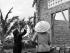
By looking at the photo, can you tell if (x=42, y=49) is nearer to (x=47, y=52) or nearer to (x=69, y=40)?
(x=47, y=52)

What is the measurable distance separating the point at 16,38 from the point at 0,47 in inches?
249

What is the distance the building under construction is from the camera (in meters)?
10.5

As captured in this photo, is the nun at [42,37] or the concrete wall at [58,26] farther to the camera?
the concrete wall at [58,26]

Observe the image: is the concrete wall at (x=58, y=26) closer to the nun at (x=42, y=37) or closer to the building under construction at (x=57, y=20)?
the building under construction at (x=57, y=20)

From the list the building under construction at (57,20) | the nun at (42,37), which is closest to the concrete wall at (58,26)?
the building under construction at (57,20)

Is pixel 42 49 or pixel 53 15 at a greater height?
pixel 53 15

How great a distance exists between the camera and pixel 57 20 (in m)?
12.1

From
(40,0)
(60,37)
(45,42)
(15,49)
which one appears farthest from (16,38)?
(40,0)

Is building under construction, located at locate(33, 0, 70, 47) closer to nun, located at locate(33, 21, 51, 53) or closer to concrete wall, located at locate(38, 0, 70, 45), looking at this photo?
concrete wall, located at locate(38, 0, 70, 45)

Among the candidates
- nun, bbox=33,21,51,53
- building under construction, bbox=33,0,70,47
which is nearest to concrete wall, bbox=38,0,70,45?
building under construction, bbox=33,0,70,47

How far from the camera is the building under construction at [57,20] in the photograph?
10492 millimetres

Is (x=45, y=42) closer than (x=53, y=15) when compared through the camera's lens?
Yes

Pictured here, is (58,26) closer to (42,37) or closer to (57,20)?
(57,20)

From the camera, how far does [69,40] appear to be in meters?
10.6
